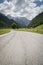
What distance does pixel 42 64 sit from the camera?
670 centimetres

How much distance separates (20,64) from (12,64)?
405 millimetres

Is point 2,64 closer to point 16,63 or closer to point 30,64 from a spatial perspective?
point 16,63

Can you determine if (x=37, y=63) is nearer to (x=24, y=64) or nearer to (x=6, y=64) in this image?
(x=24, y=64)

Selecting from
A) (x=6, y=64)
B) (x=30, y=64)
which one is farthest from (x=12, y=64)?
(x=30, y=64)

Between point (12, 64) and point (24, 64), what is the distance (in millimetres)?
607

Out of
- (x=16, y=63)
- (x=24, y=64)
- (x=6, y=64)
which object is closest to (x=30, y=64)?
(x=24, y=64)

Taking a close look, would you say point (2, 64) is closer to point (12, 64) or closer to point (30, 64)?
point (12, 64)

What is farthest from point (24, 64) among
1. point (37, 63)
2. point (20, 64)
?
point (37, 63)

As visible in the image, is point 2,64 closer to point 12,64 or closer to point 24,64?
point 12,64

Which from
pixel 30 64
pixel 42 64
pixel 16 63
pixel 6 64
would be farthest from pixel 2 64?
pixel 42 64

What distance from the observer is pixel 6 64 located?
6.68 meters

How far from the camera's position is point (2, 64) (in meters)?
6.70

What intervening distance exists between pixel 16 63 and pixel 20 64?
32 centimetres

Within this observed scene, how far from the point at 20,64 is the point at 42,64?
1.11m
